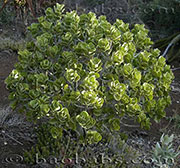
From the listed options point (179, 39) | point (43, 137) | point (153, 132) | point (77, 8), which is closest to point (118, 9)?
point (77, 8)

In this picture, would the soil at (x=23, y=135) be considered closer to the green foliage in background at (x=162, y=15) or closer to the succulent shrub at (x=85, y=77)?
the succulent shrub at (x=85, y=77)

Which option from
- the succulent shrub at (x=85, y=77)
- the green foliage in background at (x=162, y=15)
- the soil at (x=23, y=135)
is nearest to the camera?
the succulent shrub at (x=85, y=77)

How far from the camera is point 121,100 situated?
302 cm

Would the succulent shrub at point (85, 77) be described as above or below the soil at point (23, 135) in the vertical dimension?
above

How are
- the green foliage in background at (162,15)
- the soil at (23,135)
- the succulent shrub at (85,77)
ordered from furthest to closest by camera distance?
the green foliage in background at (162,15) → the soil at (23,135) → the succulent shrub at (85,77)

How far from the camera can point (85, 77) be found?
3059 mm

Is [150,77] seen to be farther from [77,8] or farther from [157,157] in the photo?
[77,8]

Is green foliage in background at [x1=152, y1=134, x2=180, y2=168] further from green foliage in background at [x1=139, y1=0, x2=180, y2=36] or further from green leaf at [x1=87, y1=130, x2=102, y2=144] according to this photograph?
green foliage in background at [x1=139, y1=0, x2=180, y2=36]

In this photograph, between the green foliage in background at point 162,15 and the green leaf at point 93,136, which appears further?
the green foliage in background at point 162,15

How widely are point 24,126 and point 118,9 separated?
4.57m

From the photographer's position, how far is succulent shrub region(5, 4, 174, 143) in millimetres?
2941

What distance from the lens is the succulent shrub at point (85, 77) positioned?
294cm

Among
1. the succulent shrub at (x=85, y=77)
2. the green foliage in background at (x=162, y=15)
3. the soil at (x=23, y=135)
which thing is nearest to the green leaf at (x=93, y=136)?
the succulent shrub at (x=85, y=77)

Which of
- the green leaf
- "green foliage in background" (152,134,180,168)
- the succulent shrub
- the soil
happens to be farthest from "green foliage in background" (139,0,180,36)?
the green leaf
